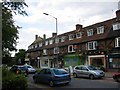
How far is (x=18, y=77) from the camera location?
48.1 feet

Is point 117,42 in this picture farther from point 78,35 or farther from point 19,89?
point 19,89

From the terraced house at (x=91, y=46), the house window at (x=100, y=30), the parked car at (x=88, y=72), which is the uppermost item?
the house window at (x=100, y=30)

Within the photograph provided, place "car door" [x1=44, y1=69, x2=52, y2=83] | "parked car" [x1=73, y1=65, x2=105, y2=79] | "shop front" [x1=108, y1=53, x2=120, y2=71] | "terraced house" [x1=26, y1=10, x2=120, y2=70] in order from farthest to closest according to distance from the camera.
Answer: "terraced house" [x1=26, y1=10, x2=120, y2=70] → "shop front" [x1=108, y1=53, x2=120, y2=71] → "parked car" [x1=73, y1=65, x2=105, y2=79] → "car door" [x1=44, y1=69, x2=52, y2=83]

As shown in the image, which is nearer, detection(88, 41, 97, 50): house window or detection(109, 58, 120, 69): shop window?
detection(109, 58, 120, 69): shop window

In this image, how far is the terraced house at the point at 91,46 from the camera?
38312 mm

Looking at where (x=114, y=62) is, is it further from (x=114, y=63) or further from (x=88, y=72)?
(x=88, y=72)

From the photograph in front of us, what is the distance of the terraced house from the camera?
38.3m

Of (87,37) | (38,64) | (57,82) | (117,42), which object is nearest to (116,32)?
(117,42)

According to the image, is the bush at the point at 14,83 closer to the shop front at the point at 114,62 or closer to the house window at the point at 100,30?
the shop front at the point at 114,62

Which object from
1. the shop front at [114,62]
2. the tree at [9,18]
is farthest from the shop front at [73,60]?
the tree at [9,18]

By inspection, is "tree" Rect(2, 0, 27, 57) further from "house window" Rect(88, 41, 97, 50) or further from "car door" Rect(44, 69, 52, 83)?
"house window" Rect(88, 41, 97, 50)

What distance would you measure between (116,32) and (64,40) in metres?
18.5

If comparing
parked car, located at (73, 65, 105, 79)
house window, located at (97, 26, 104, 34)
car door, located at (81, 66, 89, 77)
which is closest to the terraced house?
house window, located at (97, 26, 104, 34)

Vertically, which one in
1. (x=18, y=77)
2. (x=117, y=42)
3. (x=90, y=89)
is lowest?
(x=90, y=89)
